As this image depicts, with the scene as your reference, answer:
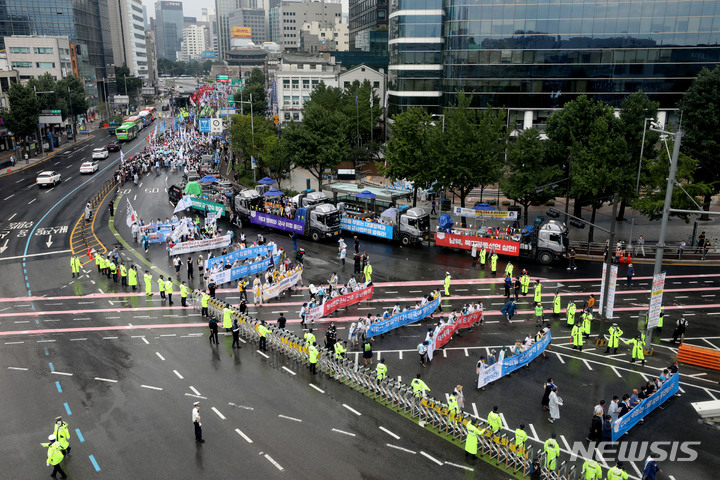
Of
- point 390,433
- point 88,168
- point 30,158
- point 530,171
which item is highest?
point 530,171

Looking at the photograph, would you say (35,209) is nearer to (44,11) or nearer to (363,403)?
(363,403)

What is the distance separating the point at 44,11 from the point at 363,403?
144767 mm

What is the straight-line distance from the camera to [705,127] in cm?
4197

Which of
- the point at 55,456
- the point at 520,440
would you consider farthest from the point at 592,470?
the point at 55,456

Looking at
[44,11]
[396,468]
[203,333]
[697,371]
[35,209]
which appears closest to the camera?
[396,468]

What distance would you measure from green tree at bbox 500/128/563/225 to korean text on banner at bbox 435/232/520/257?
6192mm

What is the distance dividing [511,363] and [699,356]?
8350mm

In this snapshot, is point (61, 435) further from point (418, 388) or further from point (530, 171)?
point (530, 171)

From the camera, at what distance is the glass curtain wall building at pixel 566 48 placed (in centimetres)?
5944

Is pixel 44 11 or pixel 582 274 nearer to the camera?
pixel 582 274

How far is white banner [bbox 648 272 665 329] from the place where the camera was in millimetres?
24297

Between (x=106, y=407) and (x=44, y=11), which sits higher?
(x=44, y=11)

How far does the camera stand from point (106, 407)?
20375 millimetres

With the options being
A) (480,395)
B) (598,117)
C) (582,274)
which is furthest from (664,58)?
(480,395)
